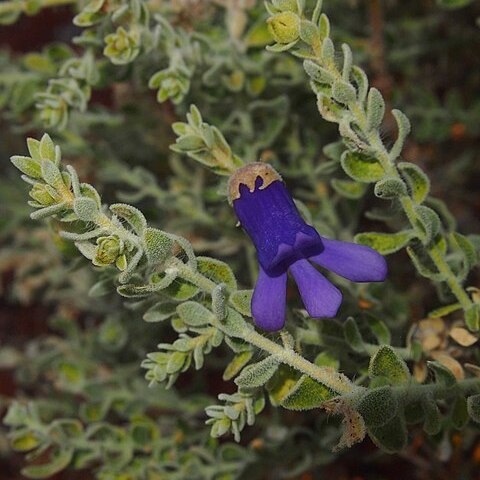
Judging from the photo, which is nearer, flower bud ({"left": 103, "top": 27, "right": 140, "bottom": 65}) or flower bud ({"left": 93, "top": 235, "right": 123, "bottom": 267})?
flower bud ({"left": 93, "top": 235, "right": 123, "bottom": 267})

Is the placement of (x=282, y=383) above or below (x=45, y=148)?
below

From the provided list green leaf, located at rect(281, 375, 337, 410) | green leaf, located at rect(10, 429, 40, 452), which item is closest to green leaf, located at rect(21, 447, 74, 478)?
green leaf, located at rect(10, 429, 40, 452)

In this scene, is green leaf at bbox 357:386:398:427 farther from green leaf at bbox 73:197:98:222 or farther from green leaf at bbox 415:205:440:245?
green leaf at bbox 73:197:98:222

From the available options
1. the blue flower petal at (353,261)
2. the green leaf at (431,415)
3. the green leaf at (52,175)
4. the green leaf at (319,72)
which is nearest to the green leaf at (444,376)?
the green leaf at (431,415)

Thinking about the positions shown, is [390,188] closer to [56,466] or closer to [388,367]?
[388,367]

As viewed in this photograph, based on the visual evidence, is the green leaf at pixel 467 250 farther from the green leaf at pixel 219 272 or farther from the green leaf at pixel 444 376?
the green leaf at pixel 219 272

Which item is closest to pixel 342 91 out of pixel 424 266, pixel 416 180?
pixel 416 180
